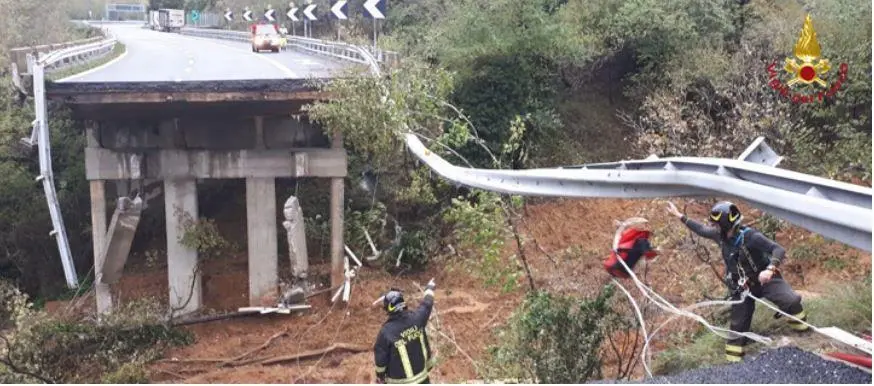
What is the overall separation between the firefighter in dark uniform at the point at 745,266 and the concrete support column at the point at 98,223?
44.0 ft

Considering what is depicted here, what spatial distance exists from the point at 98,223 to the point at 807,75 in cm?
1487

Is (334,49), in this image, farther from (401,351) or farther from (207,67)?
(401,351)

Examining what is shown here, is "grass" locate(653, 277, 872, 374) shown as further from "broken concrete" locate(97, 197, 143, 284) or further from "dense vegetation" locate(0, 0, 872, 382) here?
"broken concrete" locate(97, 197, 143, 284)

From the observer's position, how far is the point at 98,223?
56.9 ft

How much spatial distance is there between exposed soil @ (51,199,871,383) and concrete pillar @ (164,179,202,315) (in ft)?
3.20

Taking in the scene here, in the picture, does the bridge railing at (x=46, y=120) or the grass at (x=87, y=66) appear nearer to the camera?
the bridge railing at (x=46, y=120)

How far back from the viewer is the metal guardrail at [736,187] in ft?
14.6

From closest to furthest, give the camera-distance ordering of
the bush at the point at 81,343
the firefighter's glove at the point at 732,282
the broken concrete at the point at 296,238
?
the firefighter's glove at the point at 732,282 → the bush at the point at 81,343 → the broken concrete at the point at 296,238

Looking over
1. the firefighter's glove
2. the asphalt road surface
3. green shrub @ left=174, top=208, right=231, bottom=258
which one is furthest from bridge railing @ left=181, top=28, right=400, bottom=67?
the firefighter's glove

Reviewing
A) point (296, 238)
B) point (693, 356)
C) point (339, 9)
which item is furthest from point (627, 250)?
point (339, 9)

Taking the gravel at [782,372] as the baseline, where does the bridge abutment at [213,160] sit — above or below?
below

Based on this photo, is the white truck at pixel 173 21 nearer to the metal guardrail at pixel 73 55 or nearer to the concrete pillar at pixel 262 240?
the metal guardrail at pixel 73 55

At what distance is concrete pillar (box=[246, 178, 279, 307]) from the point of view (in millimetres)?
17234

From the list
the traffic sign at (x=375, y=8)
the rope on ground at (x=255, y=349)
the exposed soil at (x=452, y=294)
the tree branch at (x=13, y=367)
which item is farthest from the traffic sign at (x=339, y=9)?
the tree branch at (x=13, y=367)
